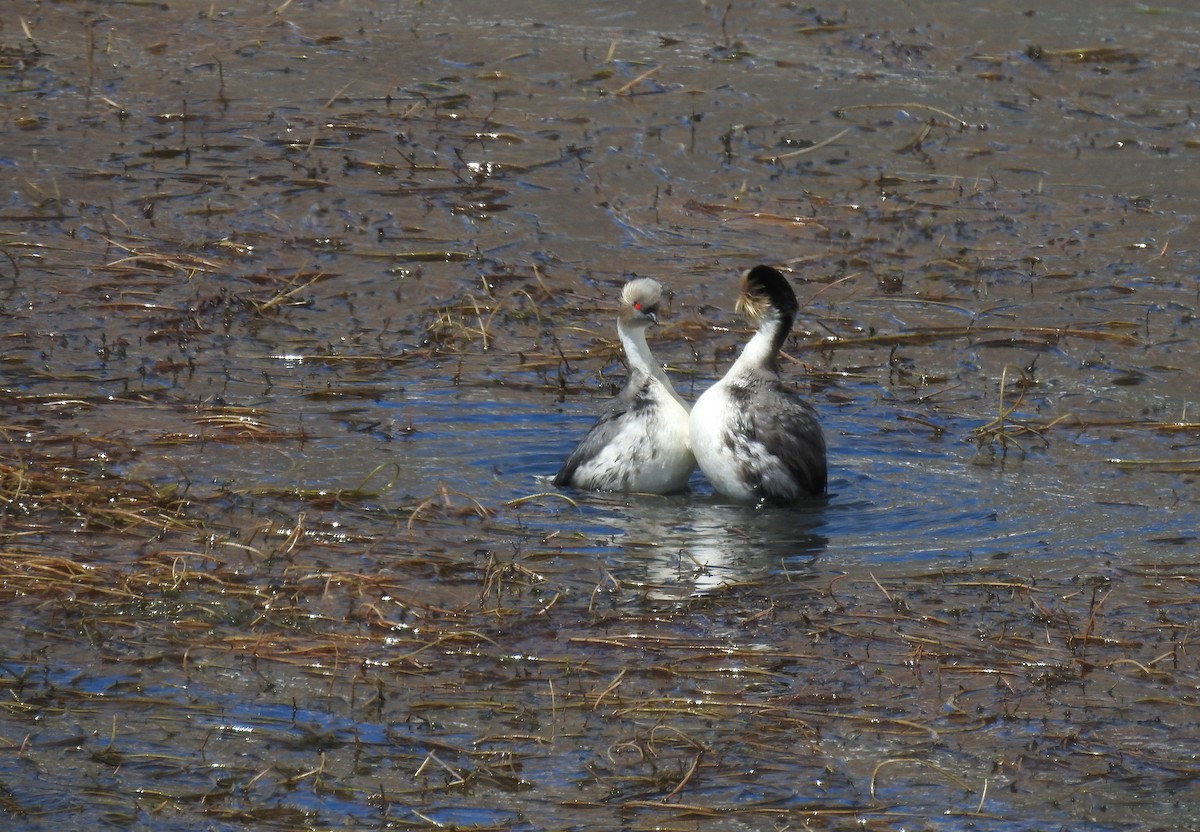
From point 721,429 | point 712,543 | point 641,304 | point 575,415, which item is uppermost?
point 641,304

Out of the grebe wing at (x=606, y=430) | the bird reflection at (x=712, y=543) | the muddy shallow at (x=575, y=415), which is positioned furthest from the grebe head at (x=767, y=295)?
the bird reflection at (x=712, y=543)

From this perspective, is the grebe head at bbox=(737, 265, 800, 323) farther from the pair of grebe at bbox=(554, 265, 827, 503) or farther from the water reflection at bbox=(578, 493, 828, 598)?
the water reflection at bbox=(578, 493, 828, 598)

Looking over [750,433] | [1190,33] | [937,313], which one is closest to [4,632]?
[750,433]

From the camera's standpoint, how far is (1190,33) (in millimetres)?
15789

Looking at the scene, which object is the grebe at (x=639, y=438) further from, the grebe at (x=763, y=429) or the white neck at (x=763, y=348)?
the white neck at (x=763, y=348)

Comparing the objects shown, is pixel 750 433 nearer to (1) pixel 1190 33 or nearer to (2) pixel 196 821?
(2) pixel 196 821

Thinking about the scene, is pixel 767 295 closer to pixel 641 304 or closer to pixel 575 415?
pixel 641 304

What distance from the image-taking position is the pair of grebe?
894cm

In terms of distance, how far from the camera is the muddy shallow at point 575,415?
6051mm

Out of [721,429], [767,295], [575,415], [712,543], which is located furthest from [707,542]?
[575,415]

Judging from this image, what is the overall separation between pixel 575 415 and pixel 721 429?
126 cm

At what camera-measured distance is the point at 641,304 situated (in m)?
9.47

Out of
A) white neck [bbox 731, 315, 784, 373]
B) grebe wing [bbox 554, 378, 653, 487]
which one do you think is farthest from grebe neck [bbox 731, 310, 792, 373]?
grebe wing [bbox 554, 378, 653, 487]

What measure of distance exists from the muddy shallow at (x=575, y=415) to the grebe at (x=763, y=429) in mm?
237
